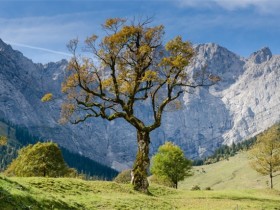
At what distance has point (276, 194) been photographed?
67.4 m

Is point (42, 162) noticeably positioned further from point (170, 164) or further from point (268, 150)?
point (268, 150)

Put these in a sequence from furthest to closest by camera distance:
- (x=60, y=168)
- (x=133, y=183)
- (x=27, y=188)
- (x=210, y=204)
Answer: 1. (x=60, y=168)
2. (x=133, y=183)
3. (x=210, y=204)
4. (x=27, y=188)

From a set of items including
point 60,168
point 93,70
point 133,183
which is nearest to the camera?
point 133,183

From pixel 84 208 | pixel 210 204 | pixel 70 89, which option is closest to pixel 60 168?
pixel 70 89

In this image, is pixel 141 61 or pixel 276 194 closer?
pixel 141 61

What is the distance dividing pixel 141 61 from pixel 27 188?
1091 inches

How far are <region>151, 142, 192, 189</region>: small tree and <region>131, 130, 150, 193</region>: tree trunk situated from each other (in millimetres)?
66208

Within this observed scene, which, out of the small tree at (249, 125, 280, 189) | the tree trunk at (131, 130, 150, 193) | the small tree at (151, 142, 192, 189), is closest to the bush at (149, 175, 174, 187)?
the small tree at (151, 142, 192, 189)

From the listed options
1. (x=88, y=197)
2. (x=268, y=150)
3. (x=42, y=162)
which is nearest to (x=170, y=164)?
(x=268, y=150)

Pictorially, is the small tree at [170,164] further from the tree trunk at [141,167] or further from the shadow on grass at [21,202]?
the shadow on grass at [21,202]

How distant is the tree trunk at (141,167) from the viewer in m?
49.7

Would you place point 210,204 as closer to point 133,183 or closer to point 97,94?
point 133,183

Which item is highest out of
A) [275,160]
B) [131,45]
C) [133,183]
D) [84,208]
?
[131,45]

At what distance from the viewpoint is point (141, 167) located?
5053 centimetres
